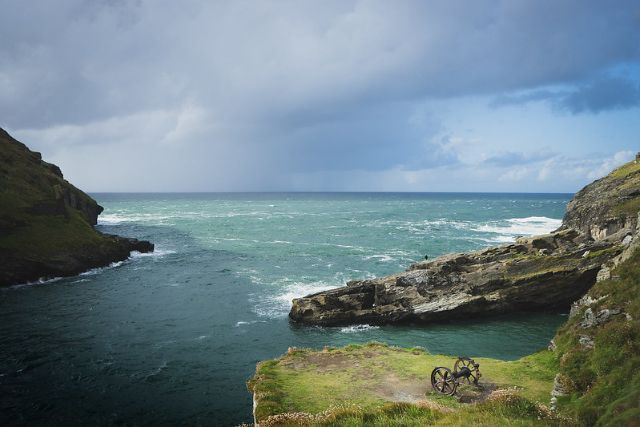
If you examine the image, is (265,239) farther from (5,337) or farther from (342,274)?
(5,337)

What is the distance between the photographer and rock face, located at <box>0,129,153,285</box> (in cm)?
→ 6200

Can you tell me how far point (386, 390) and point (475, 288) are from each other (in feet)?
91.4

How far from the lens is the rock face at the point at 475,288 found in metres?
46.6

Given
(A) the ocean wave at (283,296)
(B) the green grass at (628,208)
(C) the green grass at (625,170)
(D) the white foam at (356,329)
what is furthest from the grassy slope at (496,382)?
(C) the green grass at (625,170)

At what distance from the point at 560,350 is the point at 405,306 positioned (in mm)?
22347

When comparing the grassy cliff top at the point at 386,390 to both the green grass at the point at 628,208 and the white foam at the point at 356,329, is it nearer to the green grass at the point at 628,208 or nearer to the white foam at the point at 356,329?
the white foam at the point at 356,329

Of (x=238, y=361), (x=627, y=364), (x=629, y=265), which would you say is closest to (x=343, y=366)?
(x=238, y=361)

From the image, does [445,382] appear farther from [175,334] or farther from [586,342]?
[175,334]

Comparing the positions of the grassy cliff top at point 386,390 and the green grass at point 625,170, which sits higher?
the green grass at point 625,170

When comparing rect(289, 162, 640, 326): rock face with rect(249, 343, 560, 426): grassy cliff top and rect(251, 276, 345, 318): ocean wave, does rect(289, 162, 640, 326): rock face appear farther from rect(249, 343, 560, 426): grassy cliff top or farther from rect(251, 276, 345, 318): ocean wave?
rect(249, 343, 560, 426): grassy cliff top

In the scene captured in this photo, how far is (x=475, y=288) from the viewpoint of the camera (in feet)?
158

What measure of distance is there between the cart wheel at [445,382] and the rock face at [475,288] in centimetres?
2218

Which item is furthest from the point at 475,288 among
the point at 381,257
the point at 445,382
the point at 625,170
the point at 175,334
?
the point at 625,170

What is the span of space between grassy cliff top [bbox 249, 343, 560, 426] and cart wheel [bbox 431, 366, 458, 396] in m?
0.48
